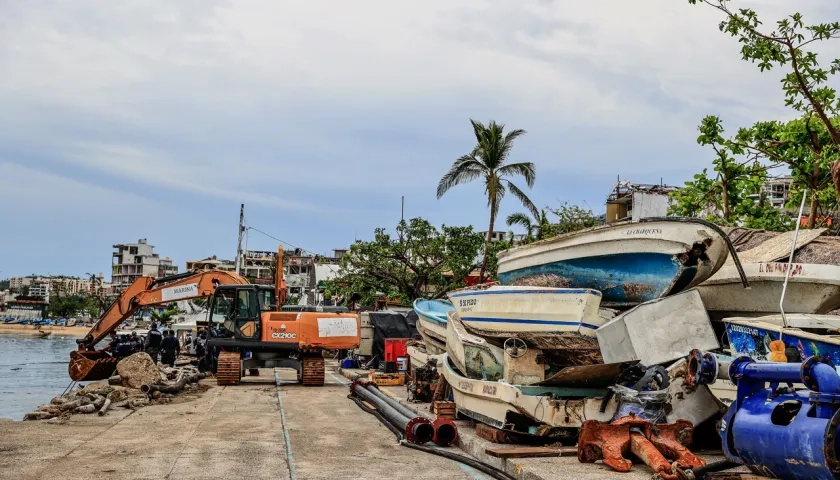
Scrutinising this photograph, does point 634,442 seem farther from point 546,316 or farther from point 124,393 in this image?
point 124,393

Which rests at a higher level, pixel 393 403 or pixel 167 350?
pixel 167 350

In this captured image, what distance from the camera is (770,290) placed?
993cm

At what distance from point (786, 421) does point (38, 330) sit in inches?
4687

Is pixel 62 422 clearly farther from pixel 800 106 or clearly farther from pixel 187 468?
pixel 800 106

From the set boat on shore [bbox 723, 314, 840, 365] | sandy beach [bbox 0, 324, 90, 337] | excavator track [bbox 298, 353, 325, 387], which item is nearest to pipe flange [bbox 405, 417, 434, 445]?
boat on shore [bbox 723, 314, 840, 365]

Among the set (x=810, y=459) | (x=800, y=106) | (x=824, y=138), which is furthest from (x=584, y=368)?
(x=824, y=138)

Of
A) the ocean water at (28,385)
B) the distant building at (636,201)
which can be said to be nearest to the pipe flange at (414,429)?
the ocean water at (28,385)

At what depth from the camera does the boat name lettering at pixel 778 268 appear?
31.2ft

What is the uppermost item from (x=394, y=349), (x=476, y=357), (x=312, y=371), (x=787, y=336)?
(x=787, y=336)

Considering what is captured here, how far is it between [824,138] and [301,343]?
40.0 feet

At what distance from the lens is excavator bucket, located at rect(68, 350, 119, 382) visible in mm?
21422

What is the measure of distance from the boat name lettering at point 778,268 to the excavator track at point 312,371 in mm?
12090

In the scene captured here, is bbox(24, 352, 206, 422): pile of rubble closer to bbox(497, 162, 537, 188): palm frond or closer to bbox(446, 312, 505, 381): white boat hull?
bbox(446, 312, 505, 381): white boat hull

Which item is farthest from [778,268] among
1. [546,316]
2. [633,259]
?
[546,316]
